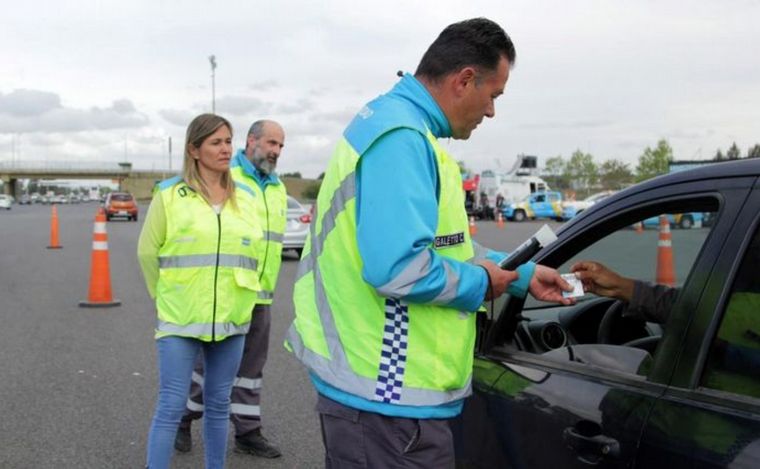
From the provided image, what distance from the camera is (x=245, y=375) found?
190 inches

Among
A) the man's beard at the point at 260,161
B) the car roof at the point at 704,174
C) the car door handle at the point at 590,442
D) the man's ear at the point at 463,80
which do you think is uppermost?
the man's ear at the point at 463,80

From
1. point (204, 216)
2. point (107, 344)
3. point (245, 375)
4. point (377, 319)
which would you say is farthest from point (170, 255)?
point (107, 344)

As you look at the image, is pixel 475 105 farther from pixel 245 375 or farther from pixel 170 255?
pixel 245 375

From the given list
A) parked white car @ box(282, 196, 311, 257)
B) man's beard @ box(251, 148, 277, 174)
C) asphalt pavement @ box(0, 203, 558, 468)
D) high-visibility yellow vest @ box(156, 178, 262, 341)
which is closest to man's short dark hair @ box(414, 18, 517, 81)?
high-visibility yellow vest @ box(156, 178, 262, 341)

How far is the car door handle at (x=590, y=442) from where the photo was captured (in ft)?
6.85

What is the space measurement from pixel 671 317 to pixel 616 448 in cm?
37

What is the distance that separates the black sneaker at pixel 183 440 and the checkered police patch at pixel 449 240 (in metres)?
3.19

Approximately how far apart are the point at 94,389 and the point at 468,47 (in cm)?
492

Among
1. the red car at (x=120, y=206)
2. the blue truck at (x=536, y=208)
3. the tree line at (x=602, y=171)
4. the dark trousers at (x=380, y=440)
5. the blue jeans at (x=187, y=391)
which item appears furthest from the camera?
the tree line at (x=602, y=171)

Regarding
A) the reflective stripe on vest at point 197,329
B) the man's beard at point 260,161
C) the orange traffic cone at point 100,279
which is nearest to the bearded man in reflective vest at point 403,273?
the reflective stripe on vest at point 197,329

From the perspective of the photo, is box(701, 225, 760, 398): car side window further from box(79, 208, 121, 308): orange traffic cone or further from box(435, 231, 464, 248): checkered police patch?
box(79, 208, 121, 308): orange traffic cone

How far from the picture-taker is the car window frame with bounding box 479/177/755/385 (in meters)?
2.08

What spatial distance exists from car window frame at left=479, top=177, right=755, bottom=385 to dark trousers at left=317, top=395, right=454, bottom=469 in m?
0.58

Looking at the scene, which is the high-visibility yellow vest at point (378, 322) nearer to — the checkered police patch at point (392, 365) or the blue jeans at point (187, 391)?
the checkered police patch at point (392, 365)
